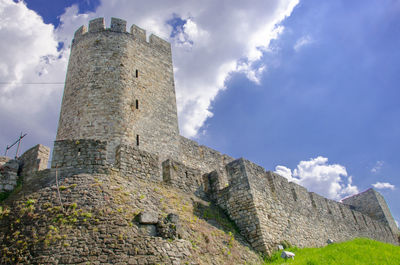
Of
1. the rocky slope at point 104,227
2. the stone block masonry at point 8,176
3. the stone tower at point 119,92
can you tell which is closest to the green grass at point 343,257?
the rocky slope at point 104,227

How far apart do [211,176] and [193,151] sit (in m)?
4.79

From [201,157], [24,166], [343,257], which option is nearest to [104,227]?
[24,166]

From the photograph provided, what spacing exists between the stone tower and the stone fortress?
0.05 m

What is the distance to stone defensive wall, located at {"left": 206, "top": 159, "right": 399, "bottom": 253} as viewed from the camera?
11.7 meters

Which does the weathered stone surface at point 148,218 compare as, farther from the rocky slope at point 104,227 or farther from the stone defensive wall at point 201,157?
the stone defensive wall at point 201,157

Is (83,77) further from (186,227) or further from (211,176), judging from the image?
(186,227)

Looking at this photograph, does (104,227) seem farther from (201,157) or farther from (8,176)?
(201,157)

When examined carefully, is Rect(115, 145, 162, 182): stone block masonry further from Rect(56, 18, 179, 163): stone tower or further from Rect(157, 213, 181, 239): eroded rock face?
Rect(56, 18, 179, 163): stone tower

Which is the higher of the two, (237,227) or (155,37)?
(155,37)

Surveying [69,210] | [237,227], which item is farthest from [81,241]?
[237,227]

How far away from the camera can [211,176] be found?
13.5m

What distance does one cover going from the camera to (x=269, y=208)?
12.8m

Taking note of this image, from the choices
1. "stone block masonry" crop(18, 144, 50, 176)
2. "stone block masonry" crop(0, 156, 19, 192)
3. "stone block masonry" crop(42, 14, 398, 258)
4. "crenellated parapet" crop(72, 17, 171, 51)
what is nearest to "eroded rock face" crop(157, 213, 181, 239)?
"stone block masonry" crop(42, 14, 398, 258)

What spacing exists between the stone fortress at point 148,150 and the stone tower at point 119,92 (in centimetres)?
5
